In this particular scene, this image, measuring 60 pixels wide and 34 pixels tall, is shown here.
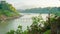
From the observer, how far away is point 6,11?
12.5 feet

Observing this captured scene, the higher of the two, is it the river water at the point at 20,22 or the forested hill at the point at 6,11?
the forested hill at the point at 6,11

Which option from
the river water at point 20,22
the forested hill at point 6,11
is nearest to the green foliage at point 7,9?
the forested hill at point 6,11

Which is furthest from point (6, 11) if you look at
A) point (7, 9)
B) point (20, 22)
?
point (20, 22)

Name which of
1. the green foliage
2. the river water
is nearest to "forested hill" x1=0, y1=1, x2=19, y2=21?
the green foliage

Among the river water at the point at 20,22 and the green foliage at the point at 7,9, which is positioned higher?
the green foliage at the point at 7,9

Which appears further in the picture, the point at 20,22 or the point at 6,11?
the point at 6,11

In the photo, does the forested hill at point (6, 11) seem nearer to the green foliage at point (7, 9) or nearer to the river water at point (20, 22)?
the green foliage at point (7, 9)

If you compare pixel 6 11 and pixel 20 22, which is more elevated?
pixel 6 11

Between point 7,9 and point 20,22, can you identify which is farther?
point 7,9

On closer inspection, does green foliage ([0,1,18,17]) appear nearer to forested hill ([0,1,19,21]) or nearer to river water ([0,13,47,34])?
forested hill ([0,1,19,21])

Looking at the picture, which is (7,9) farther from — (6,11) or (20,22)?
(20,22)

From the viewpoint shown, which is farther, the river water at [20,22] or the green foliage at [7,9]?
the green foliage at [7,9]

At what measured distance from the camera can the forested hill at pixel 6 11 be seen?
3.58 metres

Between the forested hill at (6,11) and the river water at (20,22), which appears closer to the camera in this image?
the river water at (20,22)
